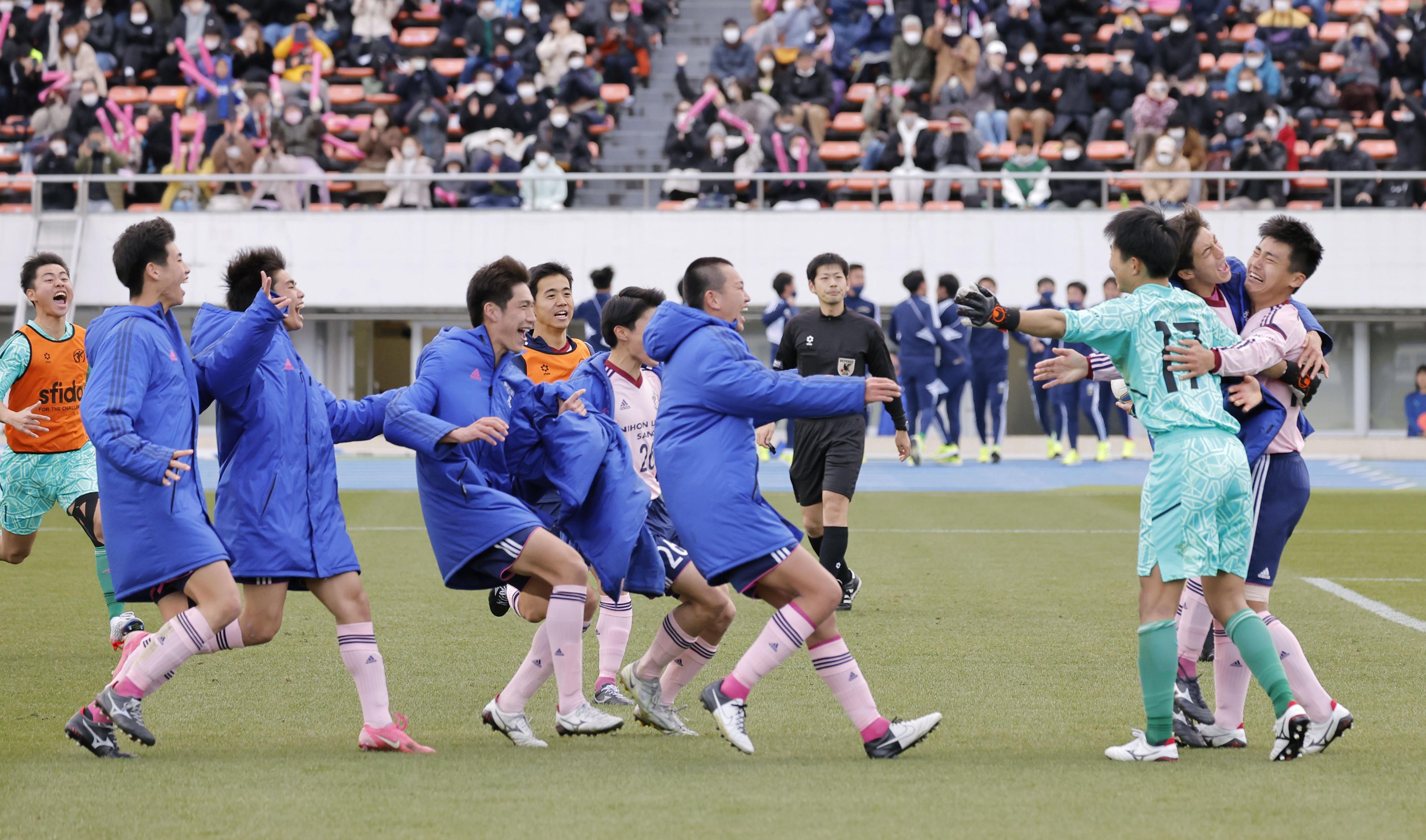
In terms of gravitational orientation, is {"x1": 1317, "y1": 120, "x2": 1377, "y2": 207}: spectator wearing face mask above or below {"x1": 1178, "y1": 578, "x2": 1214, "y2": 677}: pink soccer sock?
above

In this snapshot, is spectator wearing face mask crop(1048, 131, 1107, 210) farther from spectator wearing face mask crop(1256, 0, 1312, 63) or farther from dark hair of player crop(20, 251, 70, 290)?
dark hair of player crop(20, 251, 70, 290)

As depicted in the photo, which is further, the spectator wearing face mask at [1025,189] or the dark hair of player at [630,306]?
the spectator wearing face mask at [1025,189]

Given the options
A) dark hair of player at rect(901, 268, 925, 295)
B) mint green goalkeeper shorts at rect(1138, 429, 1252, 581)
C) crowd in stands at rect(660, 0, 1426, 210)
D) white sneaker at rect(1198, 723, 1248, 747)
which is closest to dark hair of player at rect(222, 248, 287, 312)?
mint green goalkeeper shorts at rect(1138, 429, 1252, 581)

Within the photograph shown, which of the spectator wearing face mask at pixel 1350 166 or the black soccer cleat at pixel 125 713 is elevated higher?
the spectator wearing face mask at pixel 1350 166

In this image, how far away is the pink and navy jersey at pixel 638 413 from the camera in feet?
23.5

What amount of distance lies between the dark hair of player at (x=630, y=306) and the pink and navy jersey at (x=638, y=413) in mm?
284

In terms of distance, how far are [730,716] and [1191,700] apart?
1864 millimetres

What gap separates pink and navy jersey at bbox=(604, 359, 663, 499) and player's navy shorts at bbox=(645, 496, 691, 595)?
382 mm

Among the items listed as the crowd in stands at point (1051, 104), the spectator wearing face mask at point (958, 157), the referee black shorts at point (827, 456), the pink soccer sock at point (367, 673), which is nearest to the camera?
the pink soccer sock at point (367, 673)

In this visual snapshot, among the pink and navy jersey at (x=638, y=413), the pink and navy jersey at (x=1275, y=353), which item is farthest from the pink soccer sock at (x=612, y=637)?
the pink and navy jersey at (x=1275, y=353)

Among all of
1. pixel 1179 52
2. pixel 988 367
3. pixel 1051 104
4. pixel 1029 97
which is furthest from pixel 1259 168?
pixel 988 367

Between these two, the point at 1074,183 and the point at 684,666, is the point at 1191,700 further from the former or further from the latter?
the point at 1074,183

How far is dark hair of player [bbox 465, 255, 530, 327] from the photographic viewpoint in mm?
5727

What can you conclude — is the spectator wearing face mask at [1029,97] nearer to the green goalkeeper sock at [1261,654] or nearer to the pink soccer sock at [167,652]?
the green goalkeeper sock at [1261,654]
